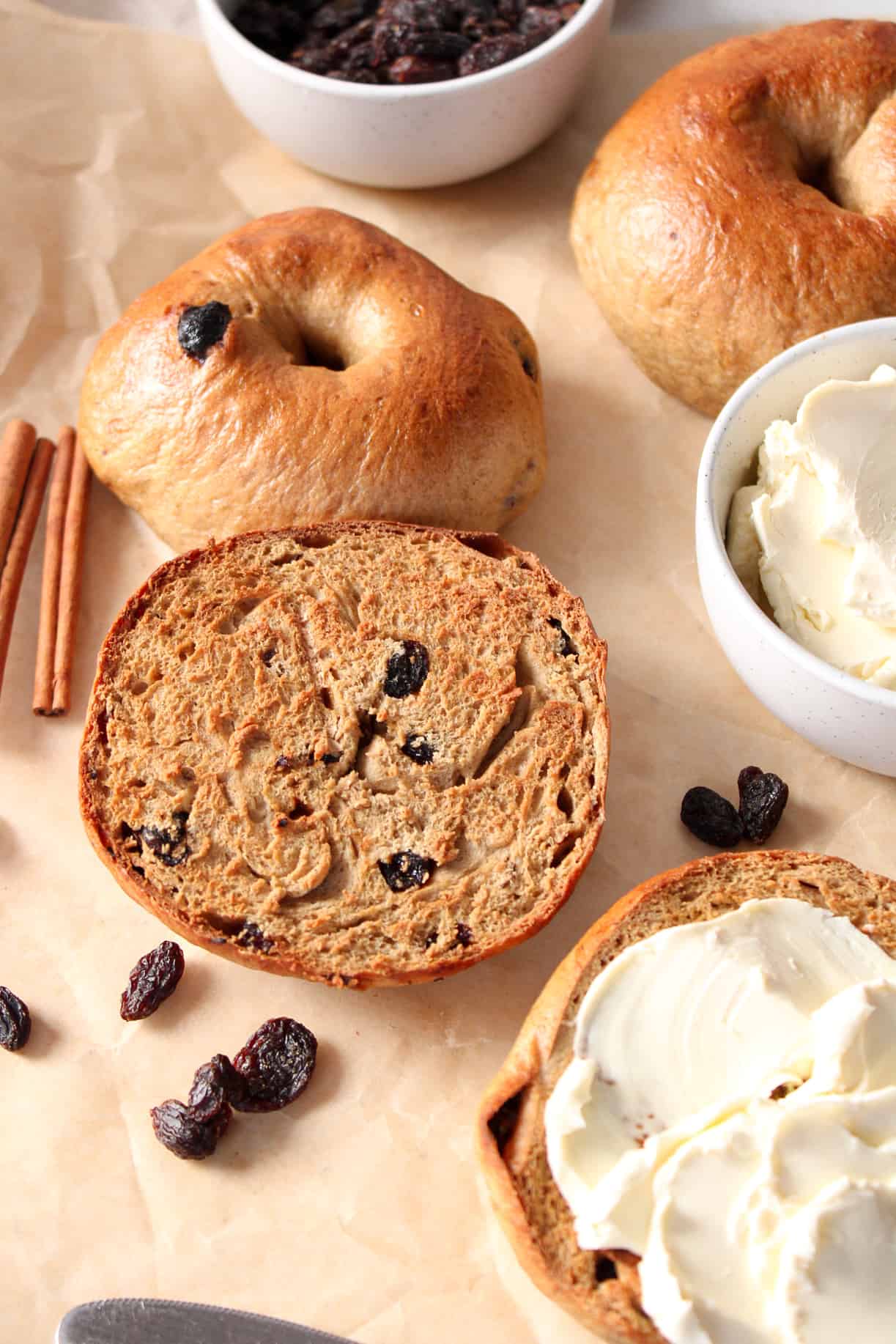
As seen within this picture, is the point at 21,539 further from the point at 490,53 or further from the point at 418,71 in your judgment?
the point at 490,53

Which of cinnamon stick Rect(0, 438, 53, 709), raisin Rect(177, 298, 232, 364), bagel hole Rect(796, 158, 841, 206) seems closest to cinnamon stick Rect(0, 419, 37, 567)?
cinnamon stick Rect(0, 438, 53, 709)

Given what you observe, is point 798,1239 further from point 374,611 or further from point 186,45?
point 186,45

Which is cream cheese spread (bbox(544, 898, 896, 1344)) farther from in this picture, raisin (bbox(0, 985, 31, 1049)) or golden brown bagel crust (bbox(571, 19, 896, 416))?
golden brown bagel crust (bbox(571, 19, 896, 416))

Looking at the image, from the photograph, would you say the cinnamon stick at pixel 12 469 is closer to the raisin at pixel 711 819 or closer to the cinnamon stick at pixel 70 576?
the cinnamon stick at pixel 70 576

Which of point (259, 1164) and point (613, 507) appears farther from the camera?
point (613, 507)

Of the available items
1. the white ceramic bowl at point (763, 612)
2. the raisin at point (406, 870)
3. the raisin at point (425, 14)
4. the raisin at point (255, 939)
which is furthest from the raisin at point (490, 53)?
the raisin at point (255, 939)

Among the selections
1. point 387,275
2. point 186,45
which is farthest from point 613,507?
point 186,45
